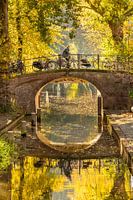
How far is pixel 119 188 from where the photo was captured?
12.8 metres

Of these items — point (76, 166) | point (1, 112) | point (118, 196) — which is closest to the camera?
point (118, 196)

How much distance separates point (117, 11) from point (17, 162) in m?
19.2

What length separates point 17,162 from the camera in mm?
16172

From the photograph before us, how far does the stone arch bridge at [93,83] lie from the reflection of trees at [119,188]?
16.6 meters

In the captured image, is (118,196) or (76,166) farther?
(76,166)

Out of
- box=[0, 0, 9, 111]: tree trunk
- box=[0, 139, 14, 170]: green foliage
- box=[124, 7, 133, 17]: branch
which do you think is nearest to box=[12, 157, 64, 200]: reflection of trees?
box=[0, 139, 14, 170]: green foliage

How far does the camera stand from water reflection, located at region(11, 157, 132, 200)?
12195 mm

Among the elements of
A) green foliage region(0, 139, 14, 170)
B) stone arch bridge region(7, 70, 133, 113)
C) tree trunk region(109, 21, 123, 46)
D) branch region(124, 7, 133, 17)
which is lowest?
green foliage region(0, 139, 14, 170)

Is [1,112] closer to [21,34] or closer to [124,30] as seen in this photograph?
[21,34]

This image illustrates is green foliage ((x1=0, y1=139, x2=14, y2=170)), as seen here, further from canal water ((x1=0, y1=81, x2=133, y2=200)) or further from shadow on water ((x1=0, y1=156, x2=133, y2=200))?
shadow on water ((x1=0, y1=156, x2=133, y2=200))

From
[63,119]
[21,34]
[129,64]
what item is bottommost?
[63,119]

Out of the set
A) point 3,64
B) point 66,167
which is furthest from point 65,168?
point 3,64

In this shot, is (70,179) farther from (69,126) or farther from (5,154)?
(69,126)

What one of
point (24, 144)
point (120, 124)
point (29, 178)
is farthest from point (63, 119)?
point (29, 178)
